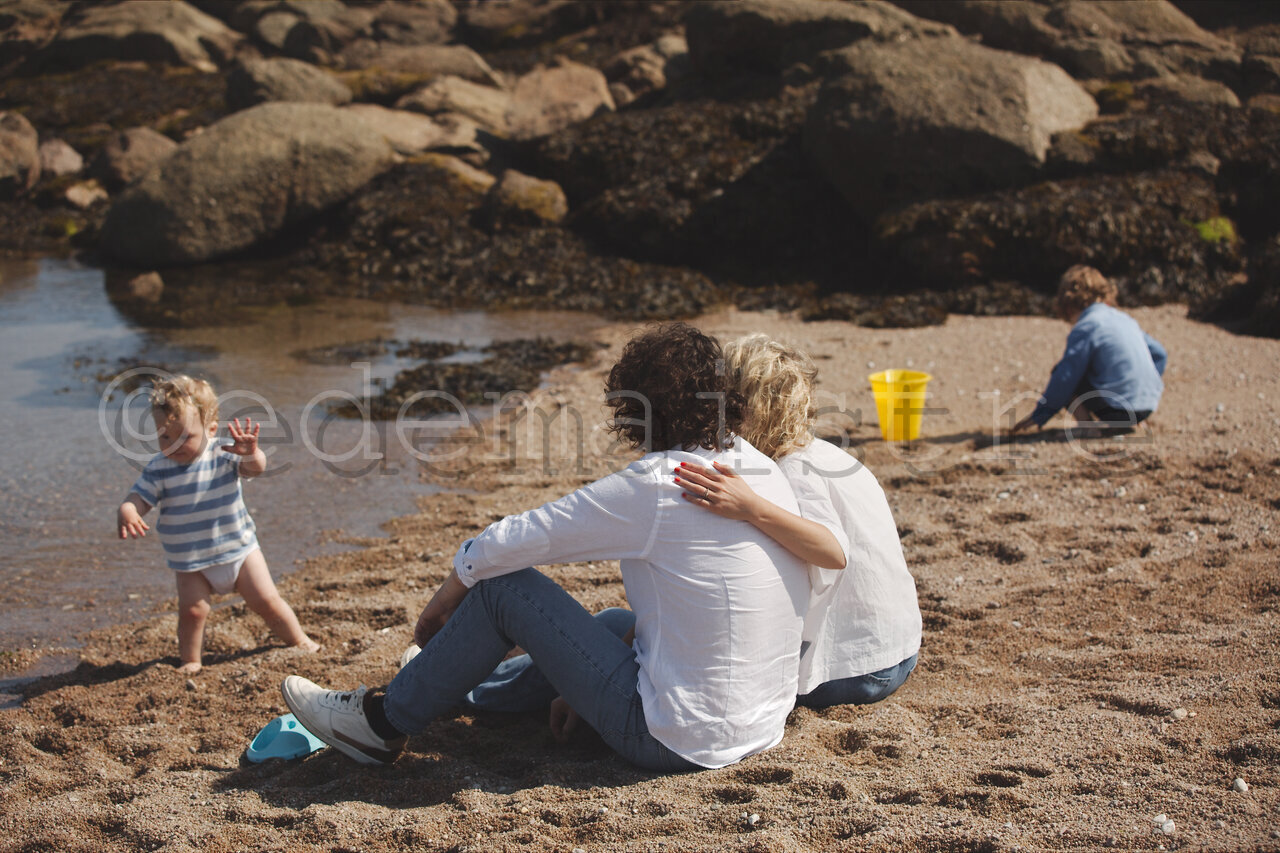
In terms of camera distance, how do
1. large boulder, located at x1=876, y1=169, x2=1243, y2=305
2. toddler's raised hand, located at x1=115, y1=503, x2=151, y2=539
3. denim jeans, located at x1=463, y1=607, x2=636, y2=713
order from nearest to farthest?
1. denim jeans, located at x1=463, y1=607, x2=636, y2=713
2. toddler's raised hand, located at x1=115, y1=503, x2=151, y2=539
3. large boulder, located at x1=876, y1=169, x2=1243, y2=305

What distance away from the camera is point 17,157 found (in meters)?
20.0

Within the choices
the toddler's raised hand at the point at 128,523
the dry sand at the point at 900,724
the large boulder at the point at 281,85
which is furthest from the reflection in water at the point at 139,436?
the large boulder at the point at 281,85

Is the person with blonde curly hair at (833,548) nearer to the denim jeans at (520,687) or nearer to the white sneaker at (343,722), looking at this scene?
the denim jeans at (520,687)

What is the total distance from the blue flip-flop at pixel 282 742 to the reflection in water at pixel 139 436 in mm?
1765

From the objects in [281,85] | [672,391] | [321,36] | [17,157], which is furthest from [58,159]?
[672,391]

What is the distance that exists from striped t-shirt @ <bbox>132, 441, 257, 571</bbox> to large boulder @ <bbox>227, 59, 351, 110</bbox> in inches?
683

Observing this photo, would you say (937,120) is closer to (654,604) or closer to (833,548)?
(833,548)

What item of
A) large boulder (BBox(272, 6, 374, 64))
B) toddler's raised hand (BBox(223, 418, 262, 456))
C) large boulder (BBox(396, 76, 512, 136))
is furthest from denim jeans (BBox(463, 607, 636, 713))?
large boulder (BBox(272, 6, 374, 64))

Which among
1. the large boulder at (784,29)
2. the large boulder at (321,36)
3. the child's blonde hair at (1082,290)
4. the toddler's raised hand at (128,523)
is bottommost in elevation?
the toddler's raised hand at (128,523)

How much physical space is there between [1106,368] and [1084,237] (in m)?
5.73

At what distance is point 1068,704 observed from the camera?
3.46 metres

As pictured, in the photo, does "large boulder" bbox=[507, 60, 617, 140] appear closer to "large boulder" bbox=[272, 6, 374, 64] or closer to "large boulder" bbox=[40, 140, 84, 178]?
"large boulder" bbox=[40, 140, 84, 178]

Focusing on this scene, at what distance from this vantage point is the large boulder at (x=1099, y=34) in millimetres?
16078

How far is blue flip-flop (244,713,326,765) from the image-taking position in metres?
3.42
